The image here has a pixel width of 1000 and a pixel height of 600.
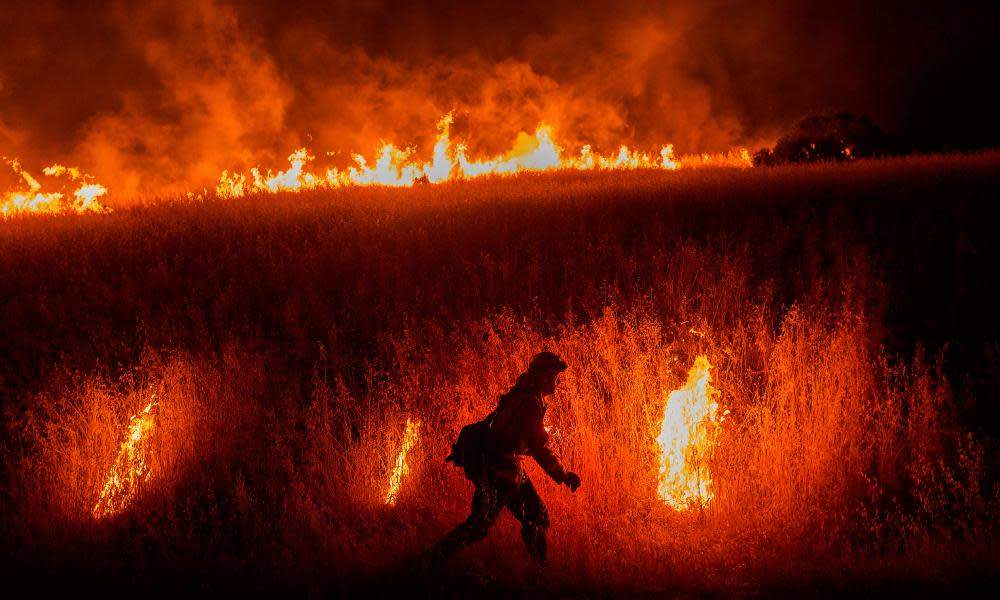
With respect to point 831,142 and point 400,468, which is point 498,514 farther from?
point 831,142

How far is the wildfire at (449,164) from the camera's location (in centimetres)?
1758

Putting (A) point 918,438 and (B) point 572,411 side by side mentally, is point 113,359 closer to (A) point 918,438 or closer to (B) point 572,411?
(B) point 572,411

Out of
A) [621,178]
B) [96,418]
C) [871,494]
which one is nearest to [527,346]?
[871,494]

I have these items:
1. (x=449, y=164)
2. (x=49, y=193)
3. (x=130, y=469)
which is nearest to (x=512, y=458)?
(x=130, y=469)

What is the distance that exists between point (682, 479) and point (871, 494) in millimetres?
1314

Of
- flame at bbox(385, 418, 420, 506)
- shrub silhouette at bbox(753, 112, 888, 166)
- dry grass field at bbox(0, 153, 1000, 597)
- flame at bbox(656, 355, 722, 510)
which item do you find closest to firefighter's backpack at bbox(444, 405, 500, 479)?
dry grass field at bbox(0, 153, 1000, 597)

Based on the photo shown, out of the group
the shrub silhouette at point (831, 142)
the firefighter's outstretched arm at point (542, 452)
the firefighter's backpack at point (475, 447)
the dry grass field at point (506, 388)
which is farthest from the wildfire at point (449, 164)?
the firefighter's outstretched arm at point (542, 452)

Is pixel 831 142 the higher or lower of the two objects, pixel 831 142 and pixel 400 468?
the higher

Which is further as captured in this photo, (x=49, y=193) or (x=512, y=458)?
(x=49, y=193)

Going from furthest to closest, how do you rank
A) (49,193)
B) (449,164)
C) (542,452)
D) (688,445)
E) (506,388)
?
(49,193) < (449,164) < (506,388) < (688,445) < (542,452)

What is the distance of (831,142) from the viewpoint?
1878cm

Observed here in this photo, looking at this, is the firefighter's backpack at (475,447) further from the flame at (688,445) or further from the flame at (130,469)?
the flame at (130,469)

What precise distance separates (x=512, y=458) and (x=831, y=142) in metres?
17.9

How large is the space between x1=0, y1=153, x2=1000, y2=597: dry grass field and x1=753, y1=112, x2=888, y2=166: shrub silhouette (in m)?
7.47
